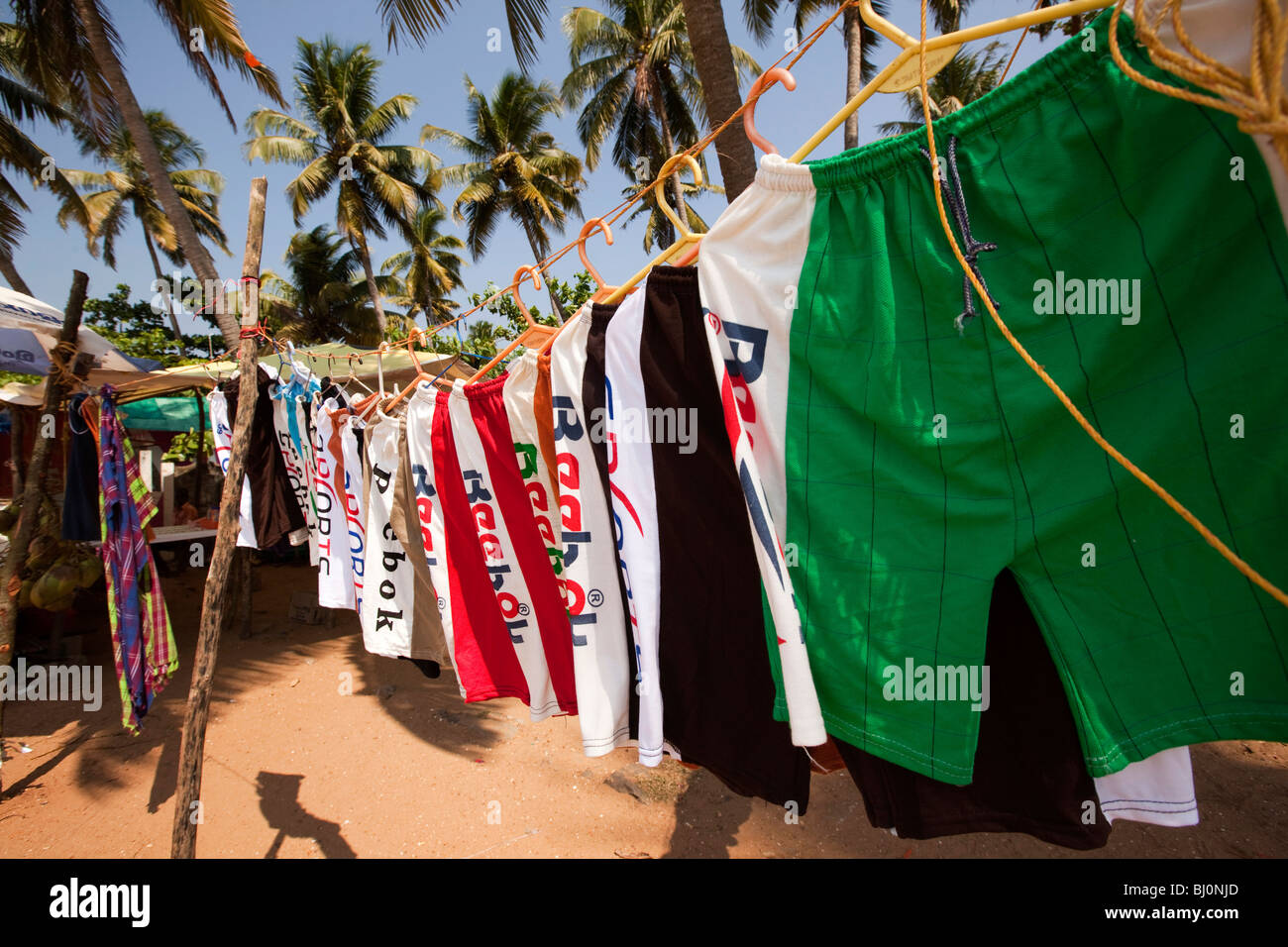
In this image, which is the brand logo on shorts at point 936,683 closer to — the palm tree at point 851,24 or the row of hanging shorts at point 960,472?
the row of hanging shorts at point 960,472

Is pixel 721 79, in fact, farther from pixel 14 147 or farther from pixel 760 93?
pixel 14 147

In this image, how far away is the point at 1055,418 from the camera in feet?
2.66

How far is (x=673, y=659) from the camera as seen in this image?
1.25 m

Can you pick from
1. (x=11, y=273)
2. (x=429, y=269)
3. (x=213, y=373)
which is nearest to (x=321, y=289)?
(x=429, y=269)

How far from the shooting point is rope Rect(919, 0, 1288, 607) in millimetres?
625

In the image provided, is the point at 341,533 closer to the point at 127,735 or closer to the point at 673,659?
the point at 673,659

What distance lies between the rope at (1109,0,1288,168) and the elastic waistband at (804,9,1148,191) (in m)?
0.04

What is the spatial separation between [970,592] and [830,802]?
2.93m

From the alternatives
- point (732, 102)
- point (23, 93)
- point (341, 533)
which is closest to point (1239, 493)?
point (732, 102)

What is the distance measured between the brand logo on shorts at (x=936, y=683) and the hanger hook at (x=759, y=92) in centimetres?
91

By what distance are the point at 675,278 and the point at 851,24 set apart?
1113 centimetres

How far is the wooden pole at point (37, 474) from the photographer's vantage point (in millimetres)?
3389

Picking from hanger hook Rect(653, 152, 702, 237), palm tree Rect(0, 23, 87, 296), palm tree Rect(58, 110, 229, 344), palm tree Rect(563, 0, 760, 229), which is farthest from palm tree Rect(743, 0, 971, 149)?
palm tree Rect(58, 110, 229, 344)

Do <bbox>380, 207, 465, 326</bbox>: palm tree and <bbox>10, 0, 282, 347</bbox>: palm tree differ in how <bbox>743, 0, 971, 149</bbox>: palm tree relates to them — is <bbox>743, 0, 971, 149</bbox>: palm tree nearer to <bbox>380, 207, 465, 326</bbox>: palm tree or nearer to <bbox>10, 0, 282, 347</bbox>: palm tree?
<bbox>10, 0, 282, 347</bbox>: palm tree
